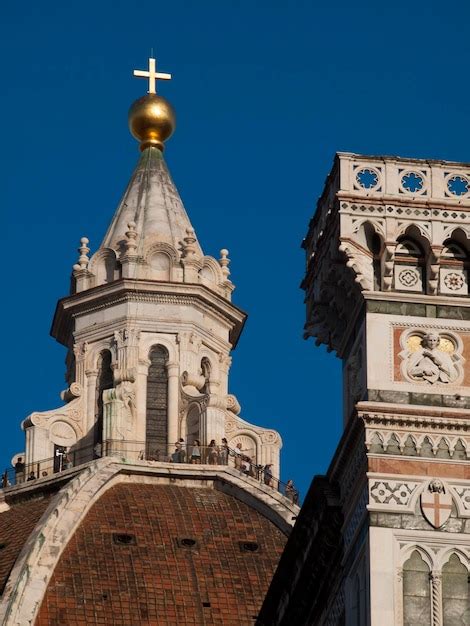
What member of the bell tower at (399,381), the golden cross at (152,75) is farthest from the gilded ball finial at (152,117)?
the bell tower at (399,381)

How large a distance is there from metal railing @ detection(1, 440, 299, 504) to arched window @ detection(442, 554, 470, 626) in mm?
58248

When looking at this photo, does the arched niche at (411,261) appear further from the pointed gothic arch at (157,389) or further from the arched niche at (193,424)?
the pointed gothic arch at (157,389)

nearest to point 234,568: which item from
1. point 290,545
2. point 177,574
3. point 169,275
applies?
point 177,574

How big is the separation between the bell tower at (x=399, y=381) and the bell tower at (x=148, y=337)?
54.8 m

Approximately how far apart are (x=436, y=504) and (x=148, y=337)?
58.7m

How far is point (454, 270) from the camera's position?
40.7 meters

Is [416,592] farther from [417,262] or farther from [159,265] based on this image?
[159,265]

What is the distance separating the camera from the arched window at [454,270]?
133 ft

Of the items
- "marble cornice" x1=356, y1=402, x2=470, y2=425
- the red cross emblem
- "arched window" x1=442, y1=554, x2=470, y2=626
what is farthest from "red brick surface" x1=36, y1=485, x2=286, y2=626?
"arched window" x1=442, y1=554, x2=470, y2=626

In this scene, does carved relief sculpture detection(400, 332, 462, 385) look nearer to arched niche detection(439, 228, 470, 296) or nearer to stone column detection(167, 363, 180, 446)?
arched niche detection(439, 228, 470, 296)

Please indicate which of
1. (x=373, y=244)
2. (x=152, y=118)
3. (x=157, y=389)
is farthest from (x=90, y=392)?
(x=373, y=244)

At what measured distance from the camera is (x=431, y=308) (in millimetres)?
40219

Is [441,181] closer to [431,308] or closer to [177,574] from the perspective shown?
[431,308]

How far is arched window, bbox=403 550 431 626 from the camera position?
38.2 metres
